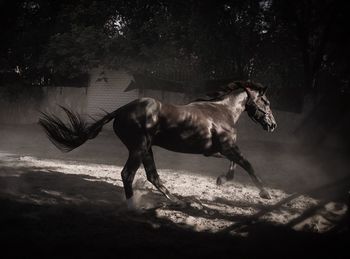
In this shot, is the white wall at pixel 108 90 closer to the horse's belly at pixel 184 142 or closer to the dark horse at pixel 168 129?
the dark horse at pixel 168 129

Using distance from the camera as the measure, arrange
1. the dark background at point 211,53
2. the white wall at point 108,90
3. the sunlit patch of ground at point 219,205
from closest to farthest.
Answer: the sunlit patch of ground at point 219,205 → the dark background at point 211,53 → the white wall at point 108,90

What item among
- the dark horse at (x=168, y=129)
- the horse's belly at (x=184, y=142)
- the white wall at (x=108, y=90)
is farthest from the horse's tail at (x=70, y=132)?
the white wall at (x=108, y=90)

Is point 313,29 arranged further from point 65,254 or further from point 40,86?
point 40,86

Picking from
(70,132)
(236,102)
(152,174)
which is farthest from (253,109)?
(70,132)

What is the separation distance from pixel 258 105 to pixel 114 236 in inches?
154

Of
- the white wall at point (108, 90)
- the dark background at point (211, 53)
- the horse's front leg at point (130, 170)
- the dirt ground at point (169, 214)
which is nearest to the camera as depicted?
the dirt ground at point (169, 214)

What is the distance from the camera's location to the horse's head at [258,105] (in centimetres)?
671

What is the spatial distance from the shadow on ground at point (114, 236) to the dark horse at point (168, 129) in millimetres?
755

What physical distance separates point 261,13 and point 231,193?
10.2 meters

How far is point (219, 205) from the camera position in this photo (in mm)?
5750

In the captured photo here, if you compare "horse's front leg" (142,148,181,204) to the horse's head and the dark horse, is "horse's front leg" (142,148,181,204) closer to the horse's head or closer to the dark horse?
the dark horse

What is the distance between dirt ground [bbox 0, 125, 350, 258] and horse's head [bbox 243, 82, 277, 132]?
136 cm

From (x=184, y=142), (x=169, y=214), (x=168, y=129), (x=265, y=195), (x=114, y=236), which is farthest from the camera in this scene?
(x=265, y=195)

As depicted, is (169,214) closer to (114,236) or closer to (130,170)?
(130,170)
